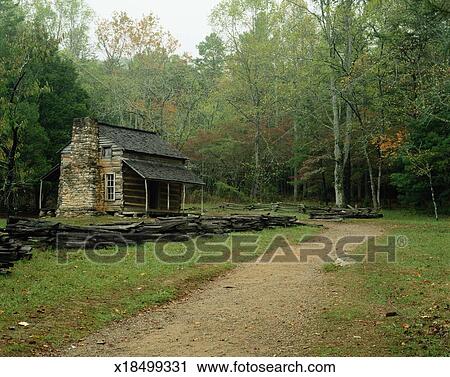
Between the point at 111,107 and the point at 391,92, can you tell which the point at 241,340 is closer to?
the point at 391,92

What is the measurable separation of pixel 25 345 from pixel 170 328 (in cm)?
217

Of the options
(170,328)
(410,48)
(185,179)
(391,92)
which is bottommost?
(170,328)

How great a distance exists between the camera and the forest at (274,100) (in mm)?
33344

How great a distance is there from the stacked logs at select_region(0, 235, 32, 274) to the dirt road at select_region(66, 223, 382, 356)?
13.8ft

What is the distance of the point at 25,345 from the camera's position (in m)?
6.98

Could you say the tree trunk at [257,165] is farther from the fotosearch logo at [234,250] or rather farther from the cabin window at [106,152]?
the fotosearch logo at [234,250]

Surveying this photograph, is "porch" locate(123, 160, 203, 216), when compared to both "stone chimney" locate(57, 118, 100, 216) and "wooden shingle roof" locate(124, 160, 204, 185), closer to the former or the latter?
"wooden shingle roof" locate(124, 160, 204, 185)

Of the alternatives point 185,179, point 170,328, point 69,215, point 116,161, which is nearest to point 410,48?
point 185,179

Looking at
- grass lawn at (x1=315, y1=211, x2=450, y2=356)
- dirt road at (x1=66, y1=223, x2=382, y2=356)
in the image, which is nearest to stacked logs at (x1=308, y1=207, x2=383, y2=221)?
grass lawn at (x1=315, y1=211, x2=450, y2=356)

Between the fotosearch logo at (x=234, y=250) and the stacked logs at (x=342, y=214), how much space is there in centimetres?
1154

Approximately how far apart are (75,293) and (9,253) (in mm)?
3108
